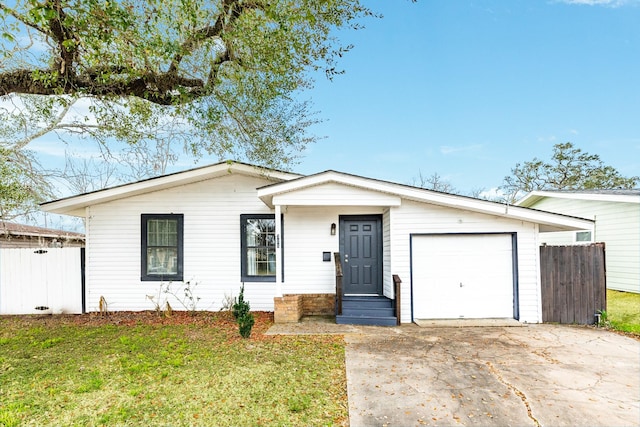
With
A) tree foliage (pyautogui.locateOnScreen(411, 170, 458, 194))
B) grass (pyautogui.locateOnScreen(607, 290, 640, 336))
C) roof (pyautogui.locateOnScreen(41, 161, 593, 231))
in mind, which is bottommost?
grass (pyautogui.locateOnScreen(607, 290, 640, 336))

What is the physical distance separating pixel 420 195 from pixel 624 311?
6028 mm

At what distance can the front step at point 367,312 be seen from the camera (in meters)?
7.53

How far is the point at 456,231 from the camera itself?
7.92 meters

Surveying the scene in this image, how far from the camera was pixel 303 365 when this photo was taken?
4930mm

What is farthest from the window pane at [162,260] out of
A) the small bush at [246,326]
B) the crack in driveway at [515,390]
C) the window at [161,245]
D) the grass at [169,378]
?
the crack in driveway at [515,390]

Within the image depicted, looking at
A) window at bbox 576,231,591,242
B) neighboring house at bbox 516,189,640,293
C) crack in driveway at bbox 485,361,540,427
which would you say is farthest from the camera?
window at bbox 576,231,591,242

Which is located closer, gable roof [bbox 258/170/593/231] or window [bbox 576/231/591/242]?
gable roof [bbox 258/170/593/231]

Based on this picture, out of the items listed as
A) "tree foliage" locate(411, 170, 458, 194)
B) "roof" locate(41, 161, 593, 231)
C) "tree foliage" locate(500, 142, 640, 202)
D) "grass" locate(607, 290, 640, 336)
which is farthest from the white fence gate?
"tree foliage" locate(500, 142, 640, 202)

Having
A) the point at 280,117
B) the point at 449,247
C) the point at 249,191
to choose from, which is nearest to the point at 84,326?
the point at 249,191

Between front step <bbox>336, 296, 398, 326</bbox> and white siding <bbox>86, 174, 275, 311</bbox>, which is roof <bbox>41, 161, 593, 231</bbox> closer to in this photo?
white siding <bbox>86, 174, 275, 311</bbox>

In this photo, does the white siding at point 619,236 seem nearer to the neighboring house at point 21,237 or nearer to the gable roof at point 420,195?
the gable roof at point 420,195

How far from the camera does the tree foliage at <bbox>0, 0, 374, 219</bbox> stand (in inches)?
193

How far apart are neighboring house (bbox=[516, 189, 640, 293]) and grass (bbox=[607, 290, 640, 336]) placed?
629 mm

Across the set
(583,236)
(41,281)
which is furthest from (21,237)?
(583,236)
